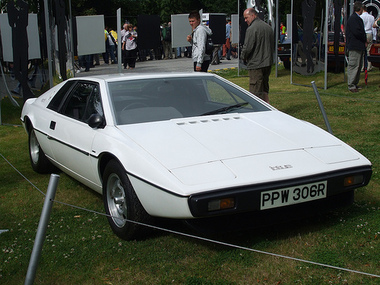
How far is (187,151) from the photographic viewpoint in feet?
12.4

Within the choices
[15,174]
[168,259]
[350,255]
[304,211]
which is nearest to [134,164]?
[168,259]

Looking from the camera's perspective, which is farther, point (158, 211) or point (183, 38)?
point (183, 38)

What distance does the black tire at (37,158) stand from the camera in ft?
19.6

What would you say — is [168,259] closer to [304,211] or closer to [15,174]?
[304,211]

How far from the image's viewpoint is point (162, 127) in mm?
4238

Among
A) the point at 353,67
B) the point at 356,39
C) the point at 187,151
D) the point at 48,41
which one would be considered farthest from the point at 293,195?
the point at 353,67

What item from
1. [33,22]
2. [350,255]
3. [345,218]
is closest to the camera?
[350,255]

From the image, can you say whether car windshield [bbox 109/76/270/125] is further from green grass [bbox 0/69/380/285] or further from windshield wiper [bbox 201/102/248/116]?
green grass [bbox 0/69/380/285]

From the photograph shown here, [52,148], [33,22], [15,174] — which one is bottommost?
[15,174]

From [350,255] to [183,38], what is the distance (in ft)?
46.3

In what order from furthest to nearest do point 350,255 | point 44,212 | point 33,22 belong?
point 33,22 → point 350,255 → point 44,212

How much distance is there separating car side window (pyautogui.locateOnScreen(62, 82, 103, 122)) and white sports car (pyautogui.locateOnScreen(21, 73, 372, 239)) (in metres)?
0.01

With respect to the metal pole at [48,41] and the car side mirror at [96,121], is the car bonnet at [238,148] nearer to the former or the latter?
the car side mirror at [96,121]

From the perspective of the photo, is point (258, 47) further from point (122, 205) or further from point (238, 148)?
point (122, 205)
